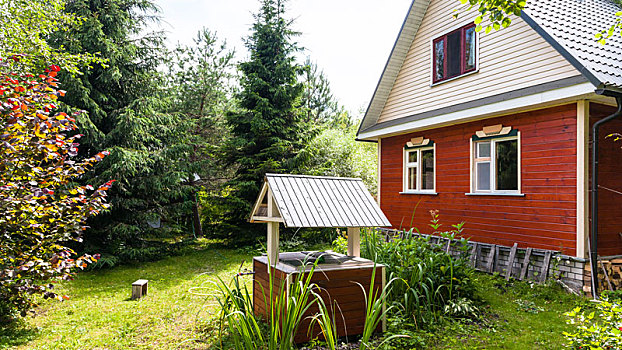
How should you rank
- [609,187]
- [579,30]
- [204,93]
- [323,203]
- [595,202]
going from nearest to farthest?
[323,203] → [595,202] → [609,187] → [579,30] → [204,93]

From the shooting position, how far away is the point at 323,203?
479 centimetres

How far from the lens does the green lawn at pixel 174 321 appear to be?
4496mm

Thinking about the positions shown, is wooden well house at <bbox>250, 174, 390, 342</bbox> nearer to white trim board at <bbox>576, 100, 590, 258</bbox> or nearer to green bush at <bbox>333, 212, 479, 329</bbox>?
green bush at <bbox>333, 212, 479, 329</bbox>

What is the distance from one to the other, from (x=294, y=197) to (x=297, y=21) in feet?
30.8

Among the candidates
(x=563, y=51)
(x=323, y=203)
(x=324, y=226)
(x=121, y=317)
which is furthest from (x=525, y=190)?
(x=121, y=317)

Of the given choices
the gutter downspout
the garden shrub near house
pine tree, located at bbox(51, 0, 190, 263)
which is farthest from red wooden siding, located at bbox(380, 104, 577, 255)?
the garden shrub near house

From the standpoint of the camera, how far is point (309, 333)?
13.7 ft

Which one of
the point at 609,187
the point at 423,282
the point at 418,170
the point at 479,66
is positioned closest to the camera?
the point at 423,282

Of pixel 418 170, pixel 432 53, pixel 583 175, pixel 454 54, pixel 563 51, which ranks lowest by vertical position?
pixel 583 175

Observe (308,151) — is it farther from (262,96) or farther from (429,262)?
(429,262)

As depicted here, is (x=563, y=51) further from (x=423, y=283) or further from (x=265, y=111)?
(x=265, y=111)

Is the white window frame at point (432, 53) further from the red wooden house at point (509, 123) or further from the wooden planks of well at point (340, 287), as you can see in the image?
the wooden planks of well at point (340, 287)

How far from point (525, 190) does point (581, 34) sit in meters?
2.90

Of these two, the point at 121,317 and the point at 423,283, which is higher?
the point at 423,283
